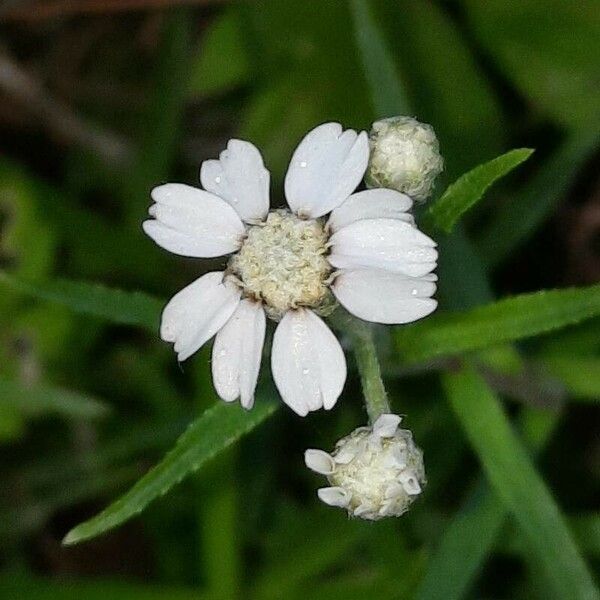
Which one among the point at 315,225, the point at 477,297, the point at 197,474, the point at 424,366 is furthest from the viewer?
the point at 197,474

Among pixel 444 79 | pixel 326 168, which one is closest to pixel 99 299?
pixel 326 168

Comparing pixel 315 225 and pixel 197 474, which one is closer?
pixel 315 225

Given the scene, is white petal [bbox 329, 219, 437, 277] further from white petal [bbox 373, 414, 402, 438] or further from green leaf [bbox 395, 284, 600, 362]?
green leaf [bbox 395, 284, 600, 362]

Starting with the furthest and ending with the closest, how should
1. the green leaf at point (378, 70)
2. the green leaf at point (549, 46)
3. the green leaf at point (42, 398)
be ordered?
1. the green leaf at point (549, 46)
2. the green leaf at point (42, 398)
3. the green leaf at point (378, 70)

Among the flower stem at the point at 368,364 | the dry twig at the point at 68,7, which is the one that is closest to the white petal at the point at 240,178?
the flower stem at the point at 368,364

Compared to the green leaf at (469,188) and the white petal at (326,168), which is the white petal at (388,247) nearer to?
the white petal at (326,168)

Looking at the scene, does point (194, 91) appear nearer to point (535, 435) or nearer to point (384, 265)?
point (535, 435)

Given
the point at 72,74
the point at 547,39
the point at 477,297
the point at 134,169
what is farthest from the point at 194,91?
the point at 477,297

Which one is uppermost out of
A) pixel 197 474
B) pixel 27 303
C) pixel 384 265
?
pixel 384 265
